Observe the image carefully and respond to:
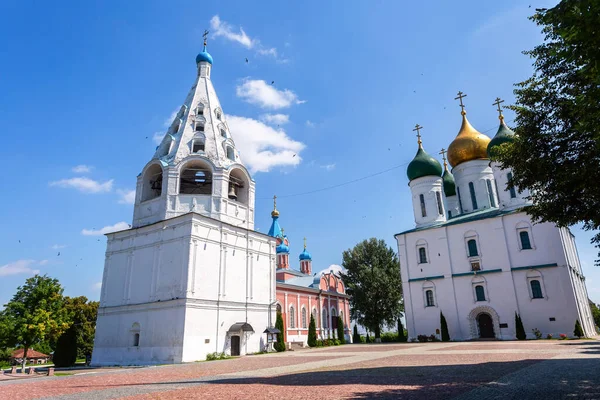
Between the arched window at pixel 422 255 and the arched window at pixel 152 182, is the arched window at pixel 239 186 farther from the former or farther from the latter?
the arched window at pixel 422 255

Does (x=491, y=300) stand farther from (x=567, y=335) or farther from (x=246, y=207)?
(x=246, y=207)

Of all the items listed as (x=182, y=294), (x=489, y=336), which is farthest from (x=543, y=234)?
(x=182, y=294)

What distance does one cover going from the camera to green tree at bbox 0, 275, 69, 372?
22.5 metres

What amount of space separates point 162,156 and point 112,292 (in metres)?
9.80

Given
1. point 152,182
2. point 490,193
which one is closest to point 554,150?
point 152,182

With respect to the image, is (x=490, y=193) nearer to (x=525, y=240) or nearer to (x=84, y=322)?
(x=525, y=240)

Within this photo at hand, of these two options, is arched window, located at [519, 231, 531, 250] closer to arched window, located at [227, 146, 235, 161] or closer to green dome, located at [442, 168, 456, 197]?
green dome, located at [442, 168, 456, 197]

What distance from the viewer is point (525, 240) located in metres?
29.3

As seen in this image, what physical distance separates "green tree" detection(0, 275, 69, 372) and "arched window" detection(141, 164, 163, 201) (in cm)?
795

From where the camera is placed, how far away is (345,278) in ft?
154

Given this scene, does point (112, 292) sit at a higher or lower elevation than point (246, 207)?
lower

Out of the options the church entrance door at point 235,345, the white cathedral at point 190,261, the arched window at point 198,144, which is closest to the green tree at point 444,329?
the white cathedral at point 190,261

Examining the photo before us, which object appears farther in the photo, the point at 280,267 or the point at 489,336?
the point at 280,267

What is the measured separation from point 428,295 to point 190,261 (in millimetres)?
20410
